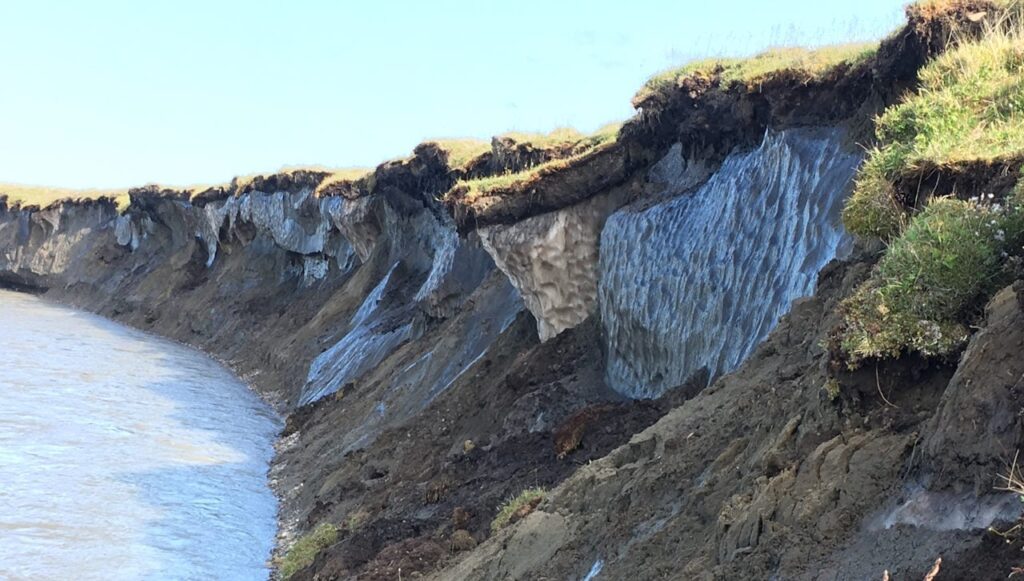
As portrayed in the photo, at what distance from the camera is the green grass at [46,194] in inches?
2633

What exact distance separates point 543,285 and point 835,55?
7033mm

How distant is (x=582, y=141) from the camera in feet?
75.2

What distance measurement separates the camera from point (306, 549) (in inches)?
570

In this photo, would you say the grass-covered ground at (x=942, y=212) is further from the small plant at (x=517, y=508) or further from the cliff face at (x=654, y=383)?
the small plant at (x=517, y=508)

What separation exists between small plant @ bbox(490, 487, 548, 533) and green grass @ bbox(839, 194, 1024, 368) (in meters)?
5.00

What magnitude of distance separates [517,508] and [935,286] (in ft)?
20.2

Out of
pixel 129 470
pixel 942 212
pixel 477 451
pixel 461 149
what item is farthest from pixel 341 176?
pixel 942 212

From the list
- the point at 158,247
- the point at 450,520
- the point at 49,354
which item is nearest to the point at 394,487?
the point at 450,520

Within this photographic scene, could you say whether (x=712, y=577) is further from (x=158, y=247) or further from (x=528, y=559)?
(x=158, y=247)

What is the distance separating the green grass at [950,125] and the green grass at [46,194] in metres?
62.0

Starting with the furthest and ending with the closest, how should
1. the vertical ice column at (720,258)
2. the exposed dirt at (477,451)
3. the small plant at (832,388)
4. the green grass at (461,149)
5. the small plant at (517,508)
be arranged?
1. the green grass at (461,149)
2. the exposed dirt at (477,451)
3. the vertical ice column at (720,258)
4. the small plant at (517,508)
5. the small plant at (832,388)

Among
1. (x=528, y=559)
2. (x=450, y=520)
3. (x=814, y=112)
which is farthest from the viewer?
(x=814, y=112)

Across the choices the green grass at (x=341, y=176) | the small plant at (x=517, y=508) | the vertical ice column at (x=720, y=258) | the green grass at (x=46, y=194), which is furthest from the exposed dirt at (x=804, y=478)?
the green grass at (x=46, y=194)

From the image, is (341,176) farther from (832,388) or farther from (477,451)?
(832,388)
